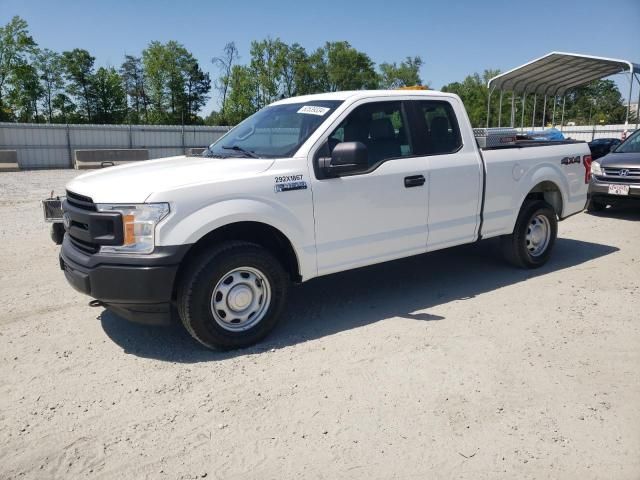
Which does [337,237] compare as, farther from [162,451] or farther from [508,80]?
[508,80]

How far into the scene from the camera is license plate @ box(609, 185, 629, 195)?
955cm

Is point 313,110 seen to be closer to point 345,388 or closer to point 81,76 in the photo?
point 345,388

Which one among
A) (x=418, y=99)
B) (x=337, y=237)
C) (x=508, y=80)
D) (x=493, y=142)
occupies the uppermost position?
(x=508, y=80)

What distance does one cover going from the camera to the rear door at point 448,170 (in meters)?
5.05

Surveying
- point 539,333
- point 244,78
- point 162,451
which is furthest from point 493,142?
point 244,78

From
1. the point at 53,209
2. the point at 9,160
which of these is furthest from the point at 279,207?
the point at 9,160

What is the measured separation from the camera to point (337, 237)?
4.45 metres

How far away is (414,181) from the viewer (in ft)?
15.9

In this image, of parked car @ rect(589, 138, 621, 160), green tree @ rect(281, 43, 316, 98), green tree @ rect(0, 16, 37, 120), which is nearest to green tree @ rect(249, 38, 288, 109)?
green tree @ rect(281, 43, 316, 98)

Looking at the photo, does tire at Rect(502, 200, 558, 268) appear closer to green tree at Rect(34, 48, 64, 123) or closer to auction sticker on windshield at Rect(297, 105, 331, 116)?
auction sticker on windshield at Rect(297, 105, 331, 116)

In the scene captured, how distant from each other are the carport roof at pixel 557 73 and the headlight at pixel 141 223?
63.9 feet

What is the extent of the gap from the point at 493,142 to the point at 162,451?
15.4ft

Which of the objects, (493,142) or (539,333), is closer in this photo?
(539,333)

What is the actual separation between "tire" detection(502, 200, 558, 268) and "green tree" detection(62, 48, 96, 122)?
60.8 m
